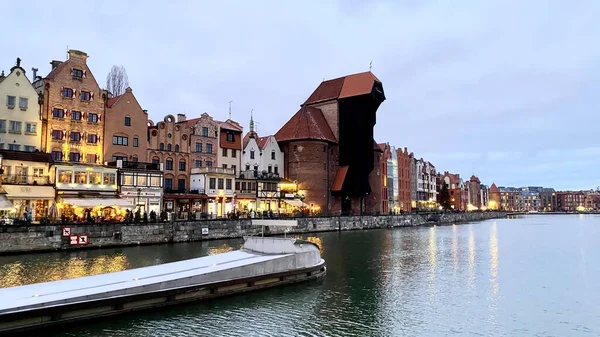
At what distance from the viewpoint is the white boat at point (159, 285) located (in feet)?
57.9

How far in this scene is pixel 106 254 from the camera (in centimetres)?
4047

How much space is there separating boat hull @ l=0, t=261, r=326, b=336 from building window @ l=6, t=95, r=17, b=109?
39.0m

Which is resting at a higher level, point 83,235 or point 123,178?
point 123,178

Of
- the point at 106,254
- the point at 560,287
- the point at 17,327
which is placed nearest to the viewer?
the point at 17,327

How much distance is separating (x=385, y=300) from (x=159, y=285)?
452 inches

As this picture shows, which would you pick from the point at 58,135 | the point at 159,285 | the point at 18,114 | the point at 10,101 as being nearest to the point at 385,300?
the point at 159,285

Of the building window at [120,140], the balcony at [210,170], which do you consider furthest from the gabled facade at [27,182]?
the balcony at [210,170]

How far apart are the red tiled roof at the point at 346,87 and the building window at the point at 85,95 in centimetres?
4452

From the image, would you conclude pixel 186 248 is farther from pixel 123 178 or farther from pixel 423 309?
pixel 423 309

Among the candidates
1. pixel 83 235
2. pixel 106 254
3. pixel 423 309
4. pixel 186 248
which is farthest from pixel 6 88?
pixel 423 309

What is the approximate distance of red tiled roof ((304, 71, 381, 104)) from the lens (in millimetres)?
83825

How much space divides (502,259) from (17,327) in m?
37.9

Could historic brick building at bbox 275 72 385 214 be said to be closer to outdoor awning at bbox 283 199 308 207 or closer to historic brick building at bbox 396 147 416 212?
outdoor awning at bbox 283 199 308 207

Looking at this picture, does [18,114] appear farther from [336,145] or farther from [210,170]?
[336,145]
